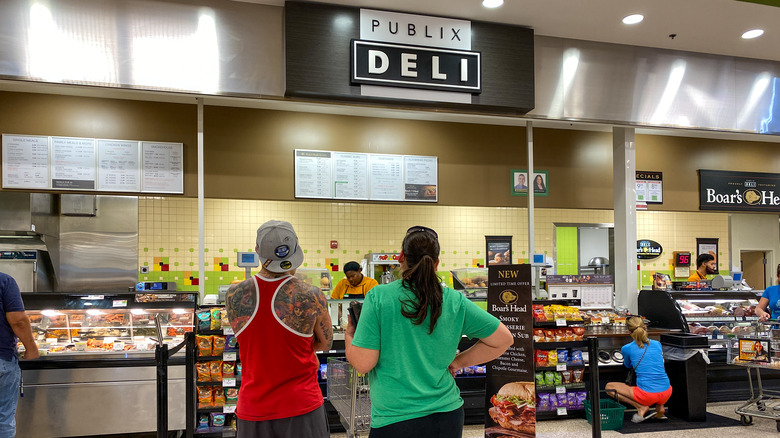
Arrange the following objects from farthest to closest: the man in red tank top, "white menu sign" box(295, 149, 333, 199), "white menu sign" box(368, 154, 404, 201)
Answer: "white menu sign" box(368, 154, 404, 201) → "white menu sign" box(295, 149, 333, 199) → the man in red tank top

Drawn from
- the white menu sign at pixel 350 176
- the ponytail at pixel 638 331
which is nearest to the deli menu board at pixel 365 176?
the white menu sign at pixel 350 176

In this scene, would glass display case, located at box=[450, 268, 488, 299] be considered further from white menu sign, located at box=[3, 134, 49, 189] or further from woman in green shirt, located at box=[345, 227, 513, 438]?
white menu sign, located at box=[3, 134, 49, 189]

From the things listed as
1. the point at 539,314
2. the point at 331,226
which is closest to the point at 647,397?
the point at 539,314

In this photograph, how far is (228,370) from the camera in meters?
5.07

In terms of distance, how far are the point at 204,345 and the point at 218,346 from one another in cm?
12

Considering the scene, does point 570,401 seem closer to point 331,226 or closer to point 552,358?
point 552,358

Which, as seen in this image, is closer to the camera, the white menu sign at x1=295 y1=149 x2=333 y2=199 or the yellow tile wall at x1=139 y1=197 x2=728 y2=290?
the white menu sign at x1=295 y1=149 x2=333 y2=199

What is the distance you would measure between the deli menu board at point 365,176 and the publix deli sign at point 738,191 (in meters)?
3.81

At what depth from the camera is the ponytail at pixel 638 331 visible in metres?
5.75

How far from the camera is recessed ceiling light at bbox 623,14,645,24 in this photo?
236 inches

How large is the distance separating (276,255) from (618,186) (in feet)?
18.2

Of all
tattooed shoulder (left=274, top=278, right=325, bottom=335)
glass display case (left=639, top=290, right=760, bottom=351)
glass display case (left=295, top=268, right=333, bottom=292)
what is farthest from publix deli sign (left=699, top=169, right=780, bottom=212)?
tattooed shoulder (left=274, top=278, right=325, bottom=335)

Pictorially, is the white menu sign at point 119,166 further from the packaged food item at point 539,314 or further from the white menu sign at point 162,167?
the packaged food item at point 539,314

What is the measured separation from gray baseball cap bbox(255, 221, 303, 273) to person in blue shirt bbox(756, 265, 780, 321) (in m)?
6.07
